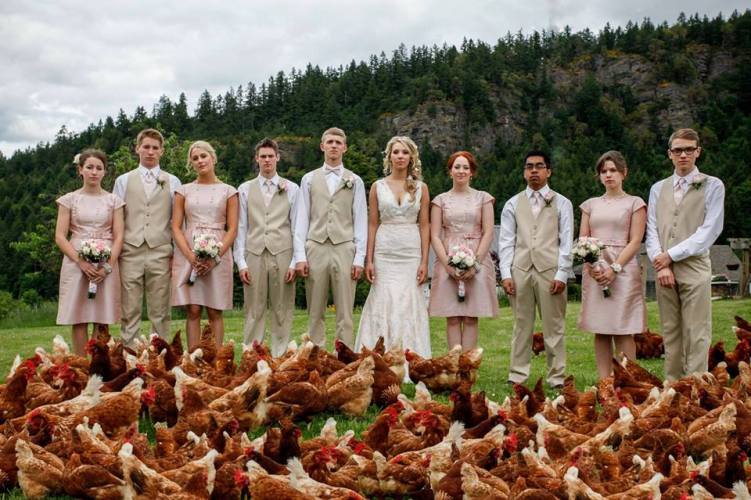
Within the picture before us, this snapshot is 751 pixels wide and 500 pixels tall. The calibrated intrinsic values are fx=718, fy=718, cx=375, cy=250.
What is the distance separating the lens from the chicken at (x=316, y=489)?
14.9 feet

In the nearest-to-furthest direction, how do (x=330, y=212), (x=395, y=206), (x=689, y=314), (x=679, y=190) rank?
(x=689, y=314) → (x=679, y=190) → (x=330, y=212) → (x=395, y=206)

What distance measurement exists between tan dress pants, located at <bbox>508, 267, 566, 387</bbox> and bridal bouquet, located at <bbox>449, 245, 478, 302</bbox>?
667mm

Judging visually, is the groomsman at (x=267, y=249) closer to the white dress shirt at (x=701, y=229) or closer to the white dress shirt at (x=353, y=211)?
the white dress shirt at (x=353, y=211)

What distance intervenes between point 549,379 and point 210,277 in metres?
4.48

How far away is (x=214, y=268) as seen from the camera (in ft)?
29.9

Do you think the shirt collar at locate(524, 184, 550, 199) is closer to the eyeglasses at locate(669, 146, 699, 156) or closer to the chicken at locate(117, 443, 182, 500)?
the eyeglasses at locate(669, 146, 699, 156)

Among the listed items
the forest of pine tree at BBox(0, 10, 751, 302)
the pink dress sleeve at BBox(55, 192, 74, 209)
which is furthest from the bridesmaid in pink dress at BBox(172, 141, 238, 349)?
the forest of pine tree at BBox(0, 10, 751, 302)

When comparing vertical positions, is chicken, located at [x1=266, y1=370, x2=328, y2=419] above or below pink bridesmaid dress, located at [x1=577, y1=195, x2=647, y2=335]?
below

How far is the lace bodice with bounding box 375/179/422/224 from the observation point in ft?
31.0

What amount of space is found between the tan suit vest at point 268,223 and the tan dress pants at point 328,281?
36 cm

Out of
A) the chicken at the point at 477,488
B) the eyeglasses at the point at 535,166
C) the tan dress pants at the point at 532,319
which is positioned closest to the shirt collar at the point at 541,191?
the eyeglasses at the point at 535,166

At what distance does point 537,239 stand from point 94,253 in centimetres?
548

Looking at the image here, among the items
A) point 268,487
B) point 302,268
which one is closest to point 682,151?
point 302,268

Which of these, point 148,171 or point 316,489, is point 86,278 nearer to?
point 148,171
